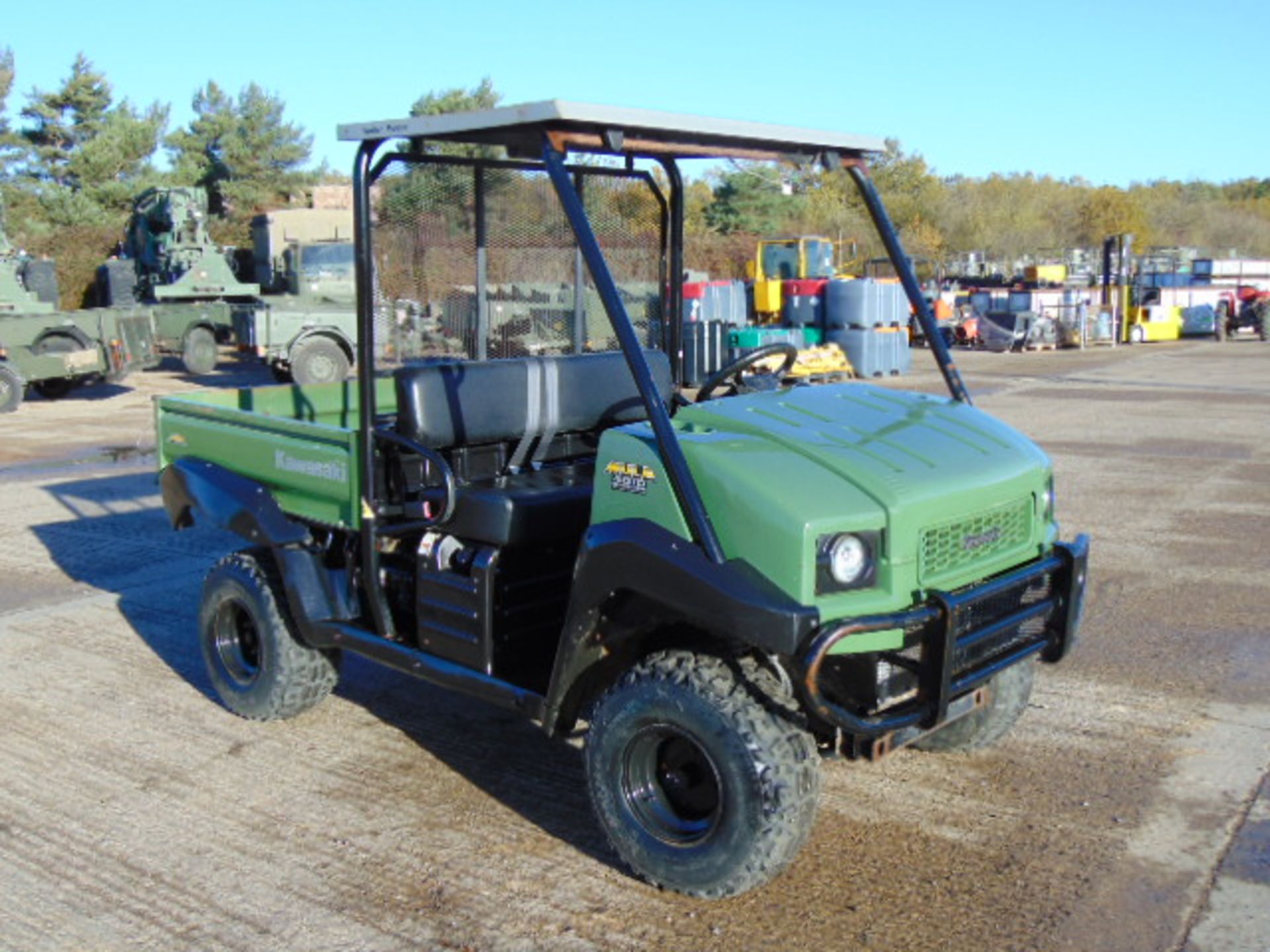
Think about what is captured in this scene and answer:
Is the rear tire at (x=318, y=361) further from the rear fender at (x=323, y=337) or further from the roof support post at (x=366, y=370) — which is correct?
the roof support post at (x=366, y=370)

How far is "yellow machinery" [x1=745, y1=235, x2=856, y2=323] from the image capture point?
24578mm

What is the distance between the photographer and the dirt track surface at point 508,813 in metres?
3.51

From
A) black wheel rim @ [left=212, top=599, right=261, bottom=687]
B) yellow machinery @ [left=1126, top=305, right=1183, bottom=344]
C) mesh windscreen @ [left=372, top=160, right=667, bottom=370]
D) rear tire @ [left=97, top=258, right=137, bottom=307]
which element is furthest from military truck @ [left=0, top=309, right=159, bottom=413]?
yellow machinery @ [left=1126, top=305, right=1183, bottom=344]

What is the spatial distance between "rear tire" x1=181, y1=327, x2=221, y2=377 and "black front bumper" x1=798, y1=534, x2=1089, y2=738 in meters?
17.9

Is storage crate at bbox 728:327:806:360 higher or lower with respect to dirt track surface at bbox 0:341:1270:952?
higher

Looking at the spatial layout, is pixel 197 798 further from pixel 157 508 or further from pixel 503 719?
pixel 157 508

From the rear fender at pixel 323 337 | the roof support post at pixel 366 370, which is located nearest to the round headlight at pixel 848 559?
the roof support post at pixel 366 370

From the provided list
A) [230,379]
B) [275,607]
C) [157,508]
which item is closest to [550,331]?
[275,607]

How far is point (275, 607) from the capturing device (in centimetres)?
491

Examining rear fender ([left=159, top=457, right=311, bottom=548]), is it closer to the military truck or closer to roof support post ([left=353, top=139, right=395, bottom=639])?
roof support post ([left=353, top=139, right=395, bottom=639])

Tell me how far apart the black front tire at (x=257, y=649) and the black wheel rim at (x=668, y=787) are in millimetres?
1796

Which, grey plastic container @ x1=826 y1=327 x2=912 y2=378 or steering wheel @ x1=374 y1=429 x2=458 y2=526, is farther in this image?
grey plastic container @ x1=826 y1=327 x2=912 y2=378

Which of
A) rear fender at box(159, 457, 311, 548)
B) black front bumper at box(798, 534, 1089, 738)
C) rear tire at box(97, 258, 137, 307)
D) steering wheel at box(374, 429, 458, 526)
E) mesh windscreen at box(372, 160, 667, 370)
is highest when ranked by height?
rear tire at box(97, 258, 137, 307)

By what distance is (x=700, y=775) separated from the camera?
367 centimetres
